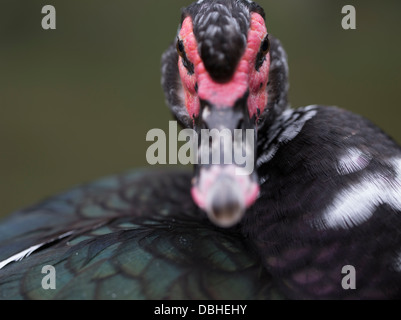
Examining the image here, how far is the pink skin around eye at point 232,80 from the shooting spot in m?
1.12

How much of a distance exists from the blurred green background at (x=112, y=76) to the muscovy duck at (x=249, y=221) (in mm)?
2590

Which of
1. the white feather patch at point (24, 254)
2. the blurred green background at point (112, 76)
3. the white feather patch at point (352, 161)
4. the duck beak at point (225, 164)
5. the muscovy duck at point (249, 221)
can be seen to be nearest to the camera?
the duck beak at point (225, 164)

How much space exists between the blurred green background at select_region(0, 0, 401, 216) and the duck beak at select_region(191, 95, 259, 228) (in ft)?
9.41

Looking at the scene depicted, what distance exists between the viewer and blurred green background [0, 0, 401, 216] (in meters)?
3.92

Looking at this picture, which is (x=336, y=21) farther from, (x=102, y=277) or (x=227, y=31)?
(x=102, y=277)

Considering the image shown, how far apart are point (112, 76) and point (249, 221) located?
350 cm

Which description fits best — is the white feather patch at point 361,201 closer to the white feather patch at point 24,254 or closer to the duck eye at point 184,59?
the duck eye at point 184,59

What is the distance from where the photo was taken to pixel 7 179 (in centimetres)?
385

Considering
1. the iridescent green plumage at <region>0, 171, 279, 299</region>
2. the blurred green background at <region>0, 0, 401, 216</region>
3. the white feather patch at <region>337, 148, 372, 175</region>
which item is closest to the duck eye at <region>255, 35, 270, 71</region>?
the white feather patch at <region>337, 148, 372, 175</region>

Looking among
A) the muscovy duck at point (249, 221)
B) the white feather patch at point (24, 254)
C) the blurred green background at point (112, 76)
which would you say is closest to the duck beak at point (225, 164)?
the muscovy duck at point (249, 221)

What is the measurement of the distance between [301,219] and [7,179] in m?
3.17

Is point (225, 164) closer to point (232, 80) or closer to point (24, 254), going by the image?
point (232, 80)

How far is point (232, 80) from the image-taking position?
1.14m

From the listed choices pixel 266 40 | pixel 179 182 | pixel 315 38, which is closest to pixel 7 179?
pixel 179 182
